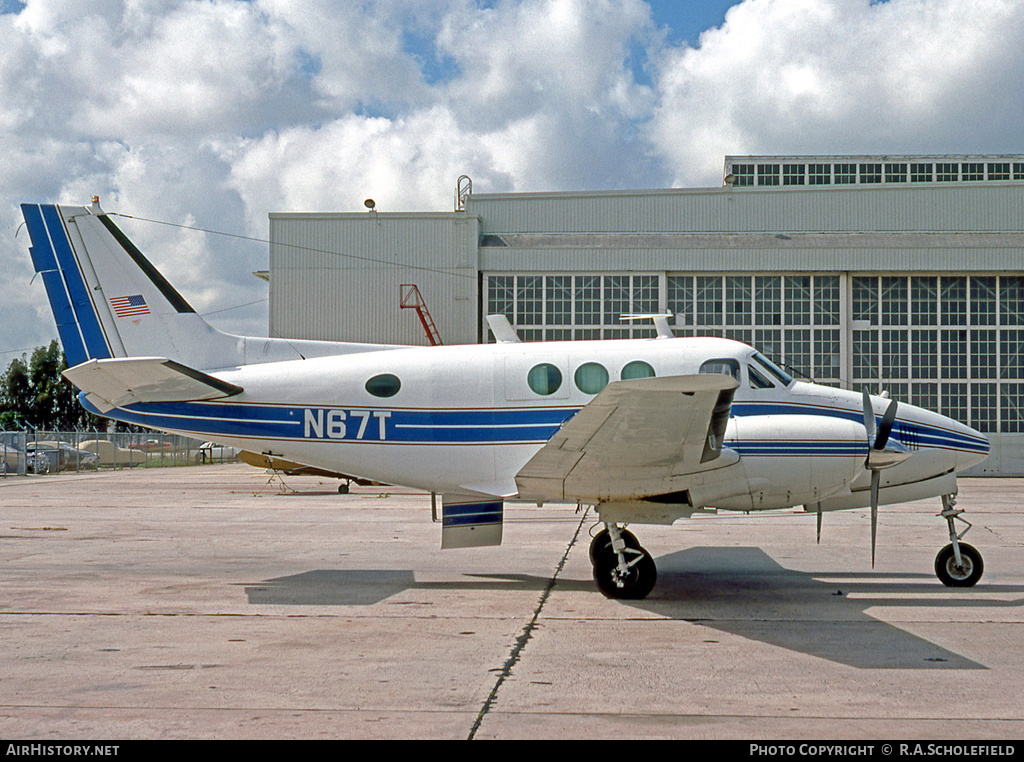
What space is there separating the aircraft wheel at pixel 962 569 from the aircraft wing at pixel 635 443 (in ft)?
11.0

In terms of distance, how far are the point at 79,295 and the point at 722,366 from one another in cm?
853

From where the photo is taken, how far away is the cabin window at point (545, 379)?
11219mm

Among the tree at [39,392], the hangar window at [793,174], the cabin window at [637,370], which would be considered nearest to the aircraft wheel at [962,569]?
the cabin window at [637,370]

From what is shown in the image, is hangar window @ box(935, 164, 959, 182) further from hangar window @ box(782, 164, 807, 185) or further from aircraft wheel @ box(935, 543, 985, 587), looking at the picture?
aircraft wheel @ box(935, 543, 985, 587)

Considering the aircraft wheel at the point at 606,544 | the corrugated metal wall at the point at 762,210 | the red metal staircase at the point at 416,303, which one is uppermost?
the corrugated metal wall at the point at 762,210

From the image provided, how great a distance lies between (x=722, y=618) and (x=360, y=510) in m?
14.3

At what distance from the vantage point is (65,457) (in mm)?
43812

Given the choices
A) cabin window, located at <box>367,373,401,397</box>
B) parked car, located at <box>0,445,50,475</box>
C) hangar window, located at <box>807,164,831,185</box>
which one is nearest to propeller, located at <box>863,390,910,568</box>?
cabin window, located at <box>367,373,401,397</box>

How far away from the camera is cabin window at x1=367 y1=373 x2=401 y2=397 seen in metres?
11.5

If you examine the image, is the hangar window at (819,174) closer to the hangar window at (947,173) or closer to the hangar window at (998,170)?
the hangar window at (947,173)

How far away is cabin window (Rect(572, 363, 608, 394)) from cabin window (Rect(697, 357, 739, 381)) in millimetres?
1172

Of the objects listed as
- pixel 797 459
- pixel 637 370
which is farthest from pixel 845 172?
pixel 797 459

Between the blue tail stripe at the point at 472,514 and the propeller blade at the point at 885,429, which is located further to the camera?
the blue tail stripe at the point at 472,514
